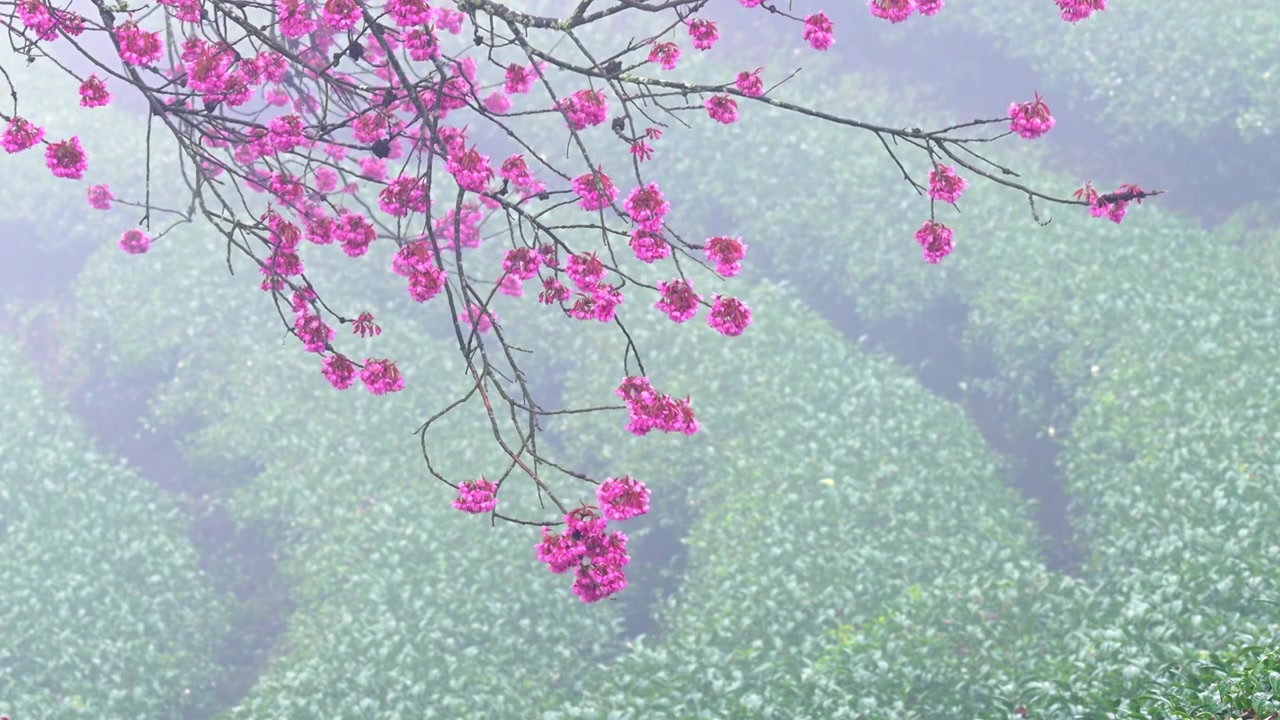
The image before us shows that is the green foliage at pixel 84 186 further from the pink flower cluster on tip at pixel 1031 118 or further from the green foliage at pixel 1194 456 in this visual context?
the pink flower cluster on tip at pixel 1031 118

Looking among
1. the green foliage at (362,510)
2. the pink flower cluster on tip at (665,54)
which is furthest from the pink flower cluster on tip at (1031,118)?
the green foliage at (362,510)

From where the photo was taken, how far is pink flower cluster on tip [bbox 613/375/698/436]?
490 centimetres

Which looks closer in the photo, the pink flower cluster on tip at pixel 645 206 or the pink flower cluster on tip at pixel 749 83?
the pink flower cluster on tip at pixel 645 206

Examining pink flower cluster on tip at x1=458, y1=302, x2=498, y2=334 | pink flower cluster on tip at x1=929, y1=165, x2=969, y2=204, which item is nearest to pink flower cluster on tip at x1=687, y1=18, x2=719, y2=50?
pink flower cluster on tip at x1=929, y1=165, x2=969, y2=204

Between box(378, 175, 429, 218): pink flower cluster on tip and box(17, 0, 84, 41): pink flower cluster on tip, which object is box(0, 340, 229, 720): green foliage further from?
box(378, 175, 429, 218): pink flower cluster on tip

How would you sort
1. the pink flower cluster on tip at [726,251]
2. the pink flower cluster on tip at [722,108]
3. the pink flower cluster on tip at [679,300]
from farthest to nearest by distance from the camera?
the pink flower cluster on tip at [722,108] → the pink flower cluster on tip at [726,251] → the pink flower cluster on tip at [679,300]

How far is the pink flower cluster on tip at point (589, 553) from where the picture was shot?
14.8 feet

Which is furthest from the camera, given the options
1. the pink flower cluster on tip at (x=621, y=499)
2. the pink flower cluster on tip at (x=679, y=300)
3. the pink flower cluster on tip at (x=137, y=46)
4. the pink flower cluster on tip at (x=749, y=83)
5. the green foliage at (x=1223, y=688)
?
the pink flower cluster on tip at (x=749, y=83)

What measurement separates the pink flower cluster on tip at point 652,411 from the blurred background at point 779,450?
126 inches

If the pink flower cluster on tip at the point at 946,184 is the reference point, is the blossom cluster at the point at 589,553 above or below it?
below

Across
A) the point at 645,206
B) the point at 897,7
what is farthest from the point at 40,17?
the point at 897,7

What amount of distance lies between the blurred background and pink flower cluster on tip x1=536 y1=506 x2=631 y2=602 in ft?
10.9

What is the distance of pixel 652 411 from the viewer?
4.93 meters

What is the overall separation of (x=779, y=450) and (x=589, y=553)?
959cm
